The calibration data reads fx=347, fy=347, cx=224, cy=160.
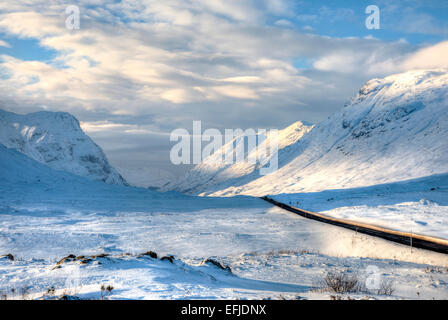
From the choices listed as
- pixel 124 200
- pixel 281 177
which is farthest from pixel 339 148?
pixel 124 200

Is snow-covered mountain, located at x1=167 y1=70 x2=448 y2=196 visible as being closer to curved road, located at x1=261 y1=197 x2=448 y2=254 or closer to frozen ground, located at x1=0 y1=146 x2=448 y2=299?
curved road, located at x1=261 y1=197 x2=448 y2=254

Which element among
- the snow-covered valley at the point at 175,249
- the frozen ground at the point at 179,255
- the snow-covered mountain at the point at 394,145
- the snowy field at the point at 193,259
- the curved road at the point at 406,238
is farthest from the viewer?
the snow-covered mountain at the point at 394,145

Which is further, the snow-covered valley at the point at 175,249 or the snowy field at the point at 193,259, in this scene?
the snow-covered valley at the point at 175,249

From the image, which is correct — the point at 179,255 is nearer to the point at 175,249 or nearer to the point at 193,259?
the point at 175,249

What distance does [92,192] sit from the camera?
175 ft

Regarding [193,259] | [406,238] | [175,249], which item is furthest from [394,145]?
[193,259]

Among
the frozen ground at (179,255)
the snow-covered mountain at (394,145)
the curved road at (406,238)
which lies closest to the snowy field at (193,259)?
the frozen ground at (179,255)

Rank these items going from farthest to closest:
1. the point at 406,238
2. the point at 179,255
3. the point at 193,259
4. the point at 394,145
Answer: the point at 394,145, the point at 406,238, the point at 179,255, the point at 193,259

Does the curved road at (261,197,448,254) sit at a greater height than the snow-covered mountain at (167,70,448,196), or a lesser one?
lesser

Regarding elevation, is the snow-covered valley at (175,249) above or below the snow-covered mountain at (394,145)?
below

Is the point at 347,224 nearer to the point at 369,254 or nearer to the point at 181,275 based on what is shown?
the point at 369,254

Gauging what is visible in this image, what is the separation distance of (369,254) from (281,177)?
18045cm

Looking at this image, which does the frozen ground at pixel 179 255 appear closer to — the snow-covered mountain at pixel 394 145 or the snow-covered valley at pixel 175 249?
the snow-covered valley at pixel 175 249

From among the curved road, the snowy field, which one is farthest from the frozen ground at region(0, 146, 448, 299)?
the curved road
